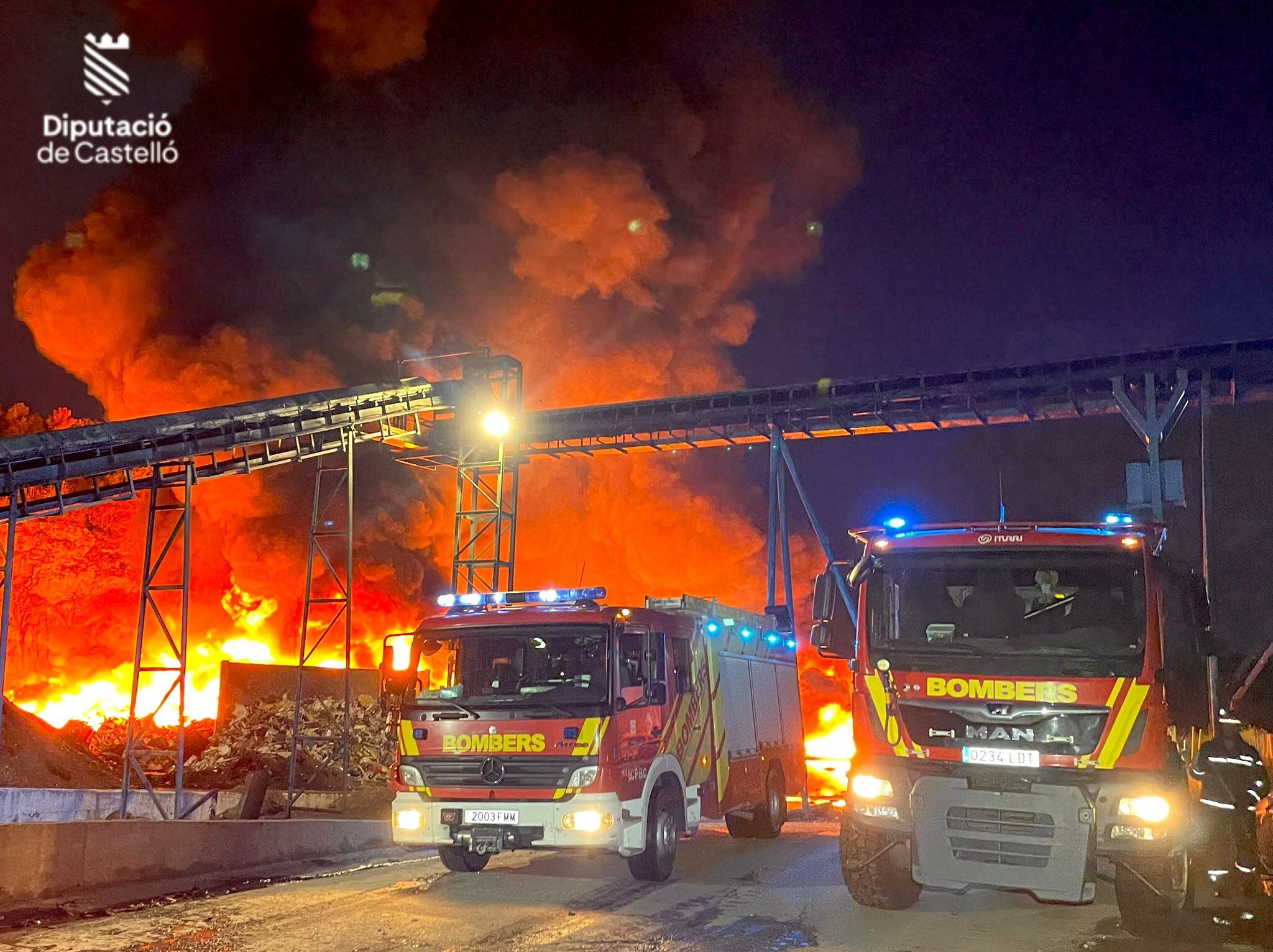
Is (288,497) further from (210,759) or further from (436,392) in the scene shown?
(436,392)

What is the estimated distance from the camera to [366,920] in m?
8.35

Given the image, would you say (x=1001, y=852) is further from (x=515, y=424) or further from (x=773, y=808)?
(x=515, y=424)

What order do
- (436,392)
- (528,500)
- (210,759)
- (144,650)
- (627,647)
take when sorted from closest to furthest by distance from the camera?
(627,647) → (436,392) → (210,759) → (144,650) → (528,500)

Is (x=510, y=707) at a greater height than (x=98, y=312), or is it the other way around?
(x=98, y=312)

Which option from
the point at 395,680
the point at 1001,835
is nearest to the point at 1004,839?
the point at 1001,835

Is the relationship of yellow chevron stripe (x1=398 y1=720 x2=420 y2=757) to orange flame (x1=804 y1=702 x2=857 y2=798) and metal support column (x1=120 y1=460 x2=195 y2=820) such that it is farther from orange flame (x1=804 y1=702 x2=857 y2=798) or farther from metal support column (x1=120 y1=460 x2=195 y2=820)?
orange flame (x1=804 y1=702 x2=857 y2=798)

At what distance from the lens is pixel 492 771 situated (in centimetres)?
991

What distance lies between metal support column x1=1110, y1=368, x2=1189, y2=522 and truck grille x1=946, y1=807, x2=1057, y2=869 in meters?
12.2

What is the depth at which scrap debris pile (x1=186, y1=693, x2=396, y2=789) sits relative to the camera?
21594 mm

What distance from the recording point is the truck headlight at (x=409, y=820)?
1009cm

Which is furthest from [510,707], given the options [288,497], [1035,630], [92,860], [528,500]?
[528,500]

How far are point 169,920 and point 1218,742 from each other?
9015mm

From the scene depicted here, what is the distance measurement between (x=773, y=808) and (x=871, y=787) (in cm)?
656

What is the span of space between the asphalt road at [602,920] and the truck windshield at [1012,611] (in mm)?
1978
